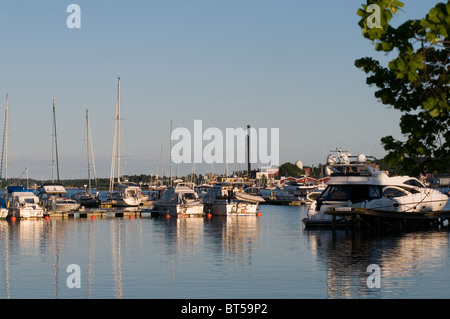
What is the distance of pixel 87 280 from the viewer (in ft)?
106

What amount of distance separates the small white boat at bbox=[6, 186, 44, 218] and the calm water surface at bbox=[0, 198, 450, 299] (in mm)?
10449

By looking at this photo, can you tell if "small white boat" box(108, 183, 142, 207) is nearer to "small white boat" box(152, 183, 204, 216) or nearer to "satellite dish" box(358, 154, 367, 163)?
"small white boat" box(152, 183, 204, 216)

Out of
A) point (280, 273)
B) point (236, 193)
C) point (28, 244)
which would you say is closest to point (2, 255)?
point (28, 244)

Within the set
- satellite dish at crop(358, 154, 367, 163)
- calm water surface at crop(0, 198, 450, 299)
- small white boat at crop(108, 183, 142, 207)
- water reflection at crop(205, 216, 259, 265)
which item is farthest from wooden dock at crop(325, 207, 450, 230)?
small white boat at crop(108, 183, 142, 207)

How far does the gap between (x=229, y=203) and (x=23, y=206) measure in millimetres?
23102

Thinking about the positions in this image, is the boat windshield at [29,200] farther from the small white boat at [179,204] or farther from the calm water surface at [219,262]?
the small white boat at [179,204]

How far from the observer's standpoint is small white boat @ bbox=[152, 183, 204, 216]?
80000 millimetres

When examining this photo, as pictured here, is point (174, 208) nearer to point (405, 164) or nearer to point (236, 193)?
point (236, 193)

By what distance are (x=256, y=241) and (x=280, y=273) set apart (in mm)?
18262

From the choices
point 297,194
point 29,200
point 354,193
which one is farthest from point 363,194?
point 297,194

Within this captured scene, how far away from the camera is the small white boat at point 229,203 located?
274 ft

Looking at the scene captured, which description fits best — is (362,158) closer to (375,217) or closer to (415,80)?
(375,217)

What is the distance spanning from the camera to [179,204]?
80375 millimetres

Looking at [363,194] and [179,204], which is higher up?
[363,194]
